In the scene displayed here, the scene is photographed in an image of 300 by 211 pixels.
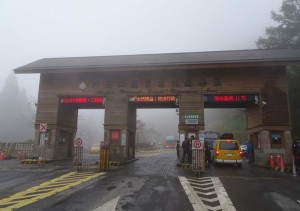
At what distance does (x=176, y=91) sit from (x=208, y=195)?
44.1 feet

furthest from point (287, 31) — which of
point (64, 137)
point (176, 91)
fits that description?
point (64, 137)

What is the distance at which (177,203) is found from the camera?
7504 millimetres

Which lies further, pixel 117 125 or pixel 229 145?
pixel 117 125

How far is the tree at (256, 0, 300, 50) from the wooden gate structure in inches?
734

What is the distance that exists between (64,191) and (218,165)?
43.6 ft

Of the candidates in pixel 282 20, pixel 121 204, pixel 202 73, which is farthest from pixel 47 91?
pixel 282 20

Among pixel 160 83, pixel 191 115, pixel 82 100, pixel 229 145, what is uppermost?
pixel 160 83

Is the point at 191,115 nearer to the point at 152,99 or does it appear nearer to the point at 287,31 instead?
the point at 152,99

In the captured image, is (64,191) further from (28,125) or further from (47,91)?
(28,125)

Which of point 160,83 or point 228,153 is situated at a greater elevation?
point 160,83

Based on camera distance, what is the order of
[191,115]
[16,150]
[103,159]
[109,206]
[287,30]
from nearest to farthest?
[109,206] → [103,159] → [191,115] → [16,150] → [287,30]

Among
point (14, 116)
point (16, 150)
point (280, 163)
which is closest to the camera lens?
point (280, 163)

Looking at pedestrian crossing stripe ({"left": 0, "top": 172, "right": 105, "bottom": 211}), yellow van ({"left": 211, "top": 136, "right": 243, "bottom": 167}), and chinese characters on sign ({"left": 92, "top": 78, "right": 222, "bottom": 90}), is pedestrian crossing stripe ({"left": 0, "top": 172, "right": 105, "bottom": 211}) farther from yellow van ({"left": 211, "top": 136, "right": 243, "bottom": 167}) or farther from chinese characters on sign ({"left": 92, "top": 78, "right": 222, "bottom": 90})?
chinese characters on sign ({"left": 92, "top": 78, "right": 222, "bottom": 90})

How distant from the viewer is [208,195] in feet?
28.5
